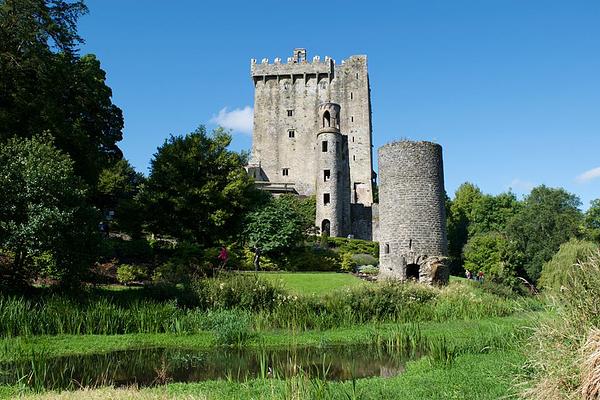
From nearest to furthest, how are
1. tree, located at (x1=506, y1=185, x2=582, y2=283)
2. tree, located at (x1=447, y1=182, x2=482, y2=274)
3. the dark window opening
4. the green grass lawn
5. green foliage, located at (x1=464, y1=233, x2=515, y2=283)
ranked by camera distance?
the green grass lawn, green foliage, located at (x1=464, y1=233, x2=515, y2=283), tree, located at (x1=506, y1=185, x2=582, y2=283), the dark window opening, tree, located at (x1=447, y1=182, x2=482, y2=274)

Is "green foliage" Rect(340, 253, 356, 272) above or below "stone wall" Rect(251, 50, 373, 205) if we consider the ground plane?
below

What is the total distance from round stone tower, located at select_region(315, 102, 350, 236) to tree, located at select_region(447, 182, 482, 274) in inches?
553

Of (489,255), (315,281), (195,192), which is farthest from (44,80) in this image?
(489,255)

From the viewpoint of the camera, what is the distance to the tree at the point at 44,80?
18.4 m

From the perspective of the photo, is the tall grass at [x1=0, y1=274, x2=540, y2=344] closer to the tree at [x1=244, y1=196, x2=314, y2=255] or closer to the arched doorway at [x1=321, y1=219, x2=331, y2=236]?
the tree at [x1=244, y1=196, x2=314, y2=255]

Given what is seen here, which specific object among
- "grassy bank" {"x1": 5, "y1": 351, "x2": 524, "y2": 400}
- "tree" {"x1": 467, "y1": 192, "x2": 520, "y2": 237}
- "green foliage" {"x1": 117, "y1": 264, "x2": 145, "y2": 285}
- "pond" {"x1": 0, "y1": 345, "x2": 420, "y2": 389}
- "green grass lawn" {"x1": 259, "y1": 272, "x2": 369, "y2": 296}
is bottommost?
"pond" {"x1": 0, "y1": 345, "x2": 420, "y2": 389}

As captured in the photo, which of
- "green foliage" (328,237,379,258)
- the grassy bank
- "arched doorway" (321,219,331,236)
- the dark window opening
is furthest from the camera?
the dark window opening

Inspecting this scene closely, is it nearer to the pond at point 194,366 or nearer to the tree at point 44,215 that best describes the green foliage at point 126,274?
the tree at point 44,215

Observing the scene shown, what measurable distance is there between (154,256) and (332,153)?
2266 centimetres

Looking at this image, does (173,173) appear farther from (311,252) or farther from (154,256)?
(311,252)

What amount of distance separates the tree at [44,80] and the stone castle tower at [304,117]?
3315 cm

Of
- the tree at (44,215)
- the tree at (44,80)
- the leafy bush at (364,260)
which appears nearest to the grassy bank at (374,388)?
the tree at (44,215)

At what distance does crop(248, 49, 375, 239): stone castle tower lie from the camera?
55.5 meters

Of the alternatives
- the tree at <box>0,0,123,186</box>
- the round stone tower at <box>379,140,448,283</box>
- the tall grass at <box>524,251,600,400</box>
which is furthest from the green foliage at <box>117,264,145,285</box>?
the tall grass at <box>524,251,600,400</box>
